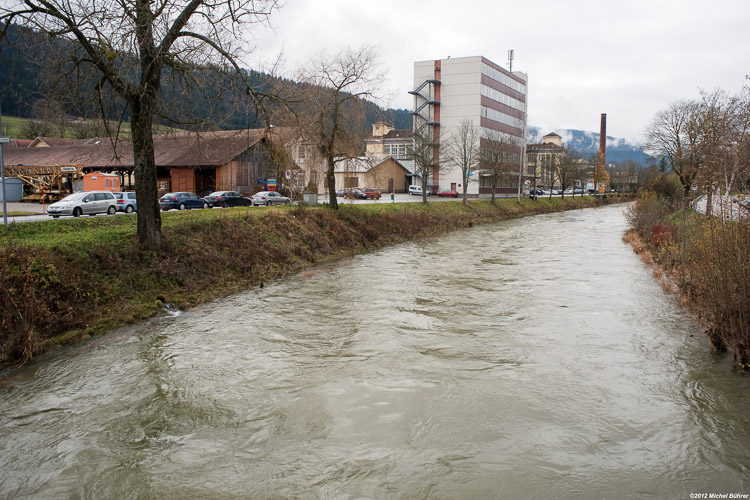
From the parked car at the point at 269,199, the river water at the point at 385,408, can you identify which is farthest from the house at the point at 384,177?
the river water at the point at 385,408

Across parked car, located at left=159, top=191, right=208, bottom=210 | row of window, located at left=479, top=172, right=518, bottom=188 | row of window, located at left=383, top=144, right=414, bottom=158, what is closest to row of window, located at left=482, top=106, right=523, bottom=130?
row of window, located at left=479, top=172, right=518, bottom=188

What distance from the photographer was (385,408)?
27.8 ft

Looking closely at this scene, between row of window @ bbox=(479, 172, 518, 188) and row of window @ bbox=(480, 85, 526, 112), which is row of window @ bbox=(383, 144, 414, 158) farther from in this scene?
row of window @ bbox=(480, 85, 526, 112)

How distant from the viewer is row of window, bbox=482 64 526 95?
251 feet

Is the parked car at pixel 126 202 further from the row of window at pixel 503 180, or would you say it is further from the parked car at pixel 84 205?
the row of window at pixel 503 180

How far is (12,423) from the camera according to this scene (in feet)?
26.5

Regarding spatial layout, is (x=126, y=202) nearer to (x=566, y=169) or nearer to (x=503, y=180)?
(x=503, y=180)

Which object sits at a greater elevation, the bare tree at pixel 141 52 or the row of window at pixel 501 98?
the row of window at pixel 501 98

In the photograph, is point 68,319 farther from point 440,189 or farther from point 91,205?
point 440,189

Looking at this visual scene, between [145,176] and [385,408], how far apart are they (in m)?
11.9

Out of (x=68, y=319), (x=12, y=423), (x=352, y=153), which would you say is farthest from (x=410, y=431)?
(x=352, y=153)

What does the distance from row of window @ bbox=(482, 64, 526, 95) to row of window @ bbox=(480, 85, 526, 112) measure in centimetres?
191

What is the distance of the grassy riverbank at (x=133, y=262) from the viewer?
11750mm

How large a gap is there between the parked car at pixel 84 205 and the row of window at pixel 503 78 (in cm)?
5892
